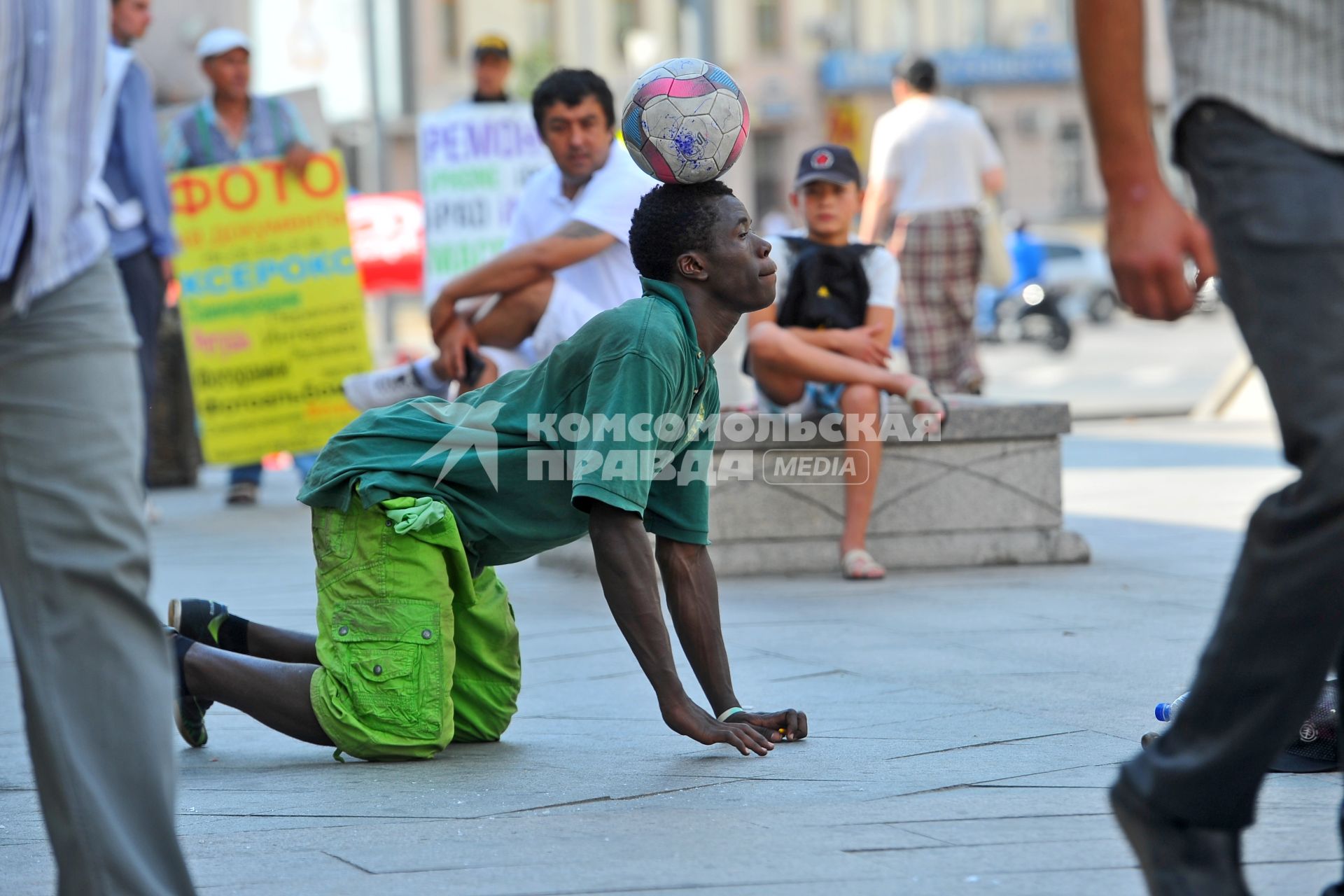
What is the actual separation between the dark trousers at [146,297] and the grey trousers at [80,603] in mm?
5418

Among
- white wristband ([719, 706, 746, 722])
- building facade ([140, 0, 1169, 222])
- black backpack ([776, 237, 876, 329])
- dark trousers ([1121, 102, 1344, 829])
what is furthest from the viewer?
building facade ([140, 0, 1169, 222])

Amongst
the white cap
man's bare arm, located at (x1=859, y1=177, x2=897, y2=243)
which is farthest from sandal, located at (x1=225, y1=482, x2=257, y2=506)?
man's bare arm, located at (x1=859, y1=177, x2=897, y2=243)

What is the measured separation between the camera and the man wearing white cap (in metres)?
9.08

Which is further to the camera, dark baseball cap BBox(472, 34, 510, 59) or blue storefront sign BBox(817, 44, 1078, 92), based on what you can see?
blue storefront sign BBox(817, 44, 1078, 92)

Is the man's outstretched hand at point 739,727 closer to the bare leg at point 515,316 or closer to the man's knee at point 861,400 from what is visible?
the man's knee at point 861,400

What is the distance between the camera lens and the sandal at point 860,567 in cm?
631

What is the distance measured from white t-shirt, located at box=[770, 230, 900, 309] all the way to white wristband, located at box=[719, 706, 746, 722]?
285 cm

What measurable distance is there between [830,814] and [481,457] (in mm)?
1161

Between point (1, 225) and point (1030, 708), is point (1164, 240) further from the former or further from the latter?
point (1030, 708)

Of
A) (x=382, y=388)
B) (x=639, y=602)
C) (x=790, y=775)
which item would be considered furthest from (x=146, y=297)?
(x=790, y=775)

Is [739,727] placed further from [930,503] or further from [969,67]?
[969,67]

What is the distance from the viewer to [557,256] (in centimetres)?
632

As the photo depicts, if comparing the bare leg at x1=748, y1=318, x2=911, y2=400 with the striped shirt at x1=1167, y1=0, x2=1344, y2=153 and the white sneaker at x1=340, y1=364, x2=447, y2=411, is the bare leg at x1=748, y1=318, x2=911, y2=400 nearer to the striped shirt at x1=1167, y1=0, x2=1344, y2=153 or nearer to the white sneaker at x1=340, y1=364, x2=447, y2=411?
the white sneaker at x1=340, y1=364, x2=447, y2=411

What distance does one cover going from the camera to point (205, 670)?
3.83 meters
